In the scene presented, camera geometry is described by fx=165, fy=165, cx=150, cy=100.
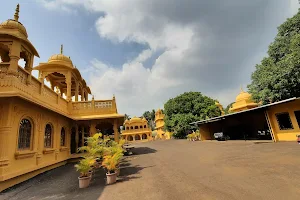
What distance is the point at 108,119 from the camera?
499 inches

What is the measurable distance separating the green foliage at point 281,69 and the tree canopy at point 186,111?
12.3 m

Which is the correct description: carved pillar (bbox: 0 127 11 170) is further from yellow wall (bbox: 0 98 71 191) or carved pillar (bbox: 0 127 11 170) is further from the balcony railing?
the balcony railing

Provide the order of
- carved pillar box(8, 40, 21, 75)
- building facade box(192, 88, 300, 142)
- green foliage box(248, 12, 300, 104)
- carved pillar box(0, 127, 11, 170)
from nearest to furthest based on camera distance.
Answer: carved pillar box(0, 127, 11, 170) → carved pillar box(8, 40, 21, 75) → building facade box(192, 88, 300, 142) → green foliage box(248, 12, 300, 104)

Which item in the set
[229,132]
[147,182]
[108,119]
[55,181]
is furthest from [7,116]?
[229,132]

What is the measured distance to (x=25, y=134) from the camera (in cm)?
753

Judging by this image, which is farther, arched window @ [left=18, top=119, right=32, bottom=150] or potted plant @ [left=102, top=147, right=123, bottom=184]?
arched window @ [left=18, top=119, right=32, bottom=150]

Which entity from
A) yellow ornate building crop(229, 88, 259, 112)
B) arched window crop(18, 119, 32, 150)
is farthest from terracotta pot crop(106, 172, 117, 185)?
yellow ornate building crop(229, 88, 259, 112)

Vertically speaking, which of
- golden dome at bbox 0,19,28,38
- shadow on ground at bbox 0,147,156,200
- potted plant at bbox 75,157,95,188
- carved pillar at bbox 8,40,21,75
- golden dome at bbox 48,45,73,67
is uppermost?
golden dome at bbox 48,45,73,67

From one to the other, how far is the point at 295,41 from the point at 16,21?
20.8 m

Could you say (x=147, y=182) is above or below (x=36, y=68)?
below

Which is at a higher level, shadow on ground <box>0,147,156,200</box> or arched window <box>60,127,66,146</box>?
arched window <box>60,127,66,146</box>

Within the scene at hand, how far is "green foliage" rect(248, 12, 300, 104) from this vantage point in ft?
48.3

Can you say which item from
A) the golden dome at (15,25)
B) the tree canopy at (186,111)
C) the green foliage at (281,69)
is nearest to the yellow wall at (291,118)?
the green foliage at (281,69)

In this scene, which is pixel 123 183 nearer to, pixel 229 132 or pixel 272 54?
pixel 272 54
